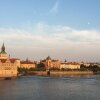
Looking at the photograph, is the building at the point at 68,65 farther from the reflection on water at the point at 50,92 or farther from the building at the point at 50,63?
the reflection on water at the point at 50,92

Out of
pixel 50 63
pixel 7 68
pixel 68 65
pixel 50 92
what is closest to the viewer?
pixel 50 92

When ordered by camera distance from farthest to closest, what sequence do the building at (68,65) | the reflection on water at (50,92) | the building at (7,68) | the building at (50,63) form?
the building at (68,65)
the building at (50,63)
the building at (7,68)
the reflection on water at (50,92)

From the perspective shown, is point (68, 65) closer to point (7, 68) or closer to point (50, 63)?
point (50, 63)

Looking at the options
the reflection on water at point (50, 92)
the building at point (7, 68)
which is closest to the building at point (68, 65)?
the building at point (7, 68)

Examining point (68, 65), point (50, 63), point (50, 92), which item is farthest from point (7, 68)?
point (68, 65)

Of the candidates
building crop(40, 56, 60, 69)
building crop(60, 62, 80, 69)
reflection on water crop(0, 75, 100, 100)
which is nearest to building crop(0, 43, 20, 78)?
reflection on water crop(0, 75, 100, 100)

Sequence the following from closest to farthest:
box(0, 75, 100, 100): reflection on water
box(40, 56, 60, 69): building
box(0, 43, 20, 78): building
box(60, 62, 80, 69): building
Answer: box(0, 75, 100, 100): reflection on water, box(0, 43, 20, 78): building, box(40, 56, 60, 69): building, box(60, 62, 80, 69): building

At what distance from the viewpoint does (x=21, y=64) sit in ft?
325

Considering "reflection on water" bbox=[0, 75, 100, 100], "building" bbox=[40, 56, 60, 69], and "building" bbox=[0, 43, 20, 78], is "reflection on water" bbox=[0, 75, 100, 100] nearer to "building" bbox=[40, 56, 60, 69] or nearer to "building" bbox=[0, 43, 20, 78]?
"building" bbox=[0, 43, 20, 78]

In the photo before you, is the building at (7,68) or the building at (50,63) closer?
the building at (7,68)

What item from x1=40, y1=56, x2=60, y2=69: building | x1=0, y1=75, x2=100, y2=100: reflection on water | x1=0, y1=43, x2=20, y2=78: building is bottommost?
x1=0, y1=75, x2=100, y2=100: reflection on water

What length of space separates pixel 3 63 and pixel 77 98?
43.9m

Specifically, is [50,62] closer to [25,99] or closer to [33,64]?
[33,64]

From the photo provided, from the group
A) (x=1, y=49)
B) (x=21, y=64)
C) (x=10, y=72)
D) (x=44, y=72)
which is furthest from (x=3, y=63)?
(x=21, y=64)
